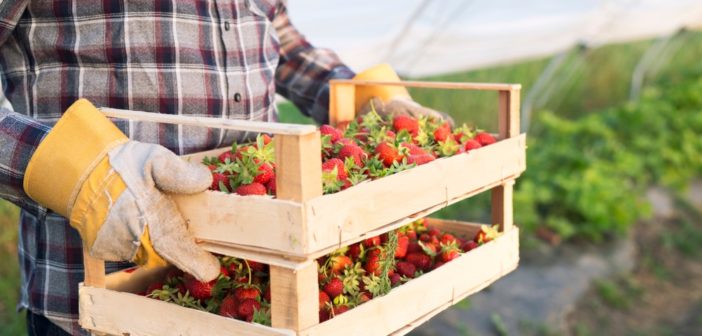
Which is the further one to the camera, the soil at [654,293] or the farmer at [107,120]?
the soil at [654,293]

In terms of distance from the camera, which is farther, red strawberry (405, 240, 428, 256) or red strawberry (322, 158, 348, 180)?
red strawberry (405, 240, 428, 256)

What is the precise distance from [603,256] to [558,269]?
0.43 metres

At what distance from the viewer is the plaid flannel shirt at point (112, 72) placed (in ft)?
5.50

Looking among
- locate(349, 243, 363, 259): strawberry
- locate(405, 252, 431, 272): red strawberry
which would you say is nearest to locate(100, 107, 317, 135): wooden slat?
locate(349, 243, 363, 259): strawberry

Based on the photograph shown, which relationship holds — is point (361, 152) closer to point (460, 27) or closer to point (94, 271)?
point (94, 271)

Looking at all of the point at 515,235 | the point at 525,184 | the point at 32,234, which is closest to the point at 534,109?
the point at 525,184

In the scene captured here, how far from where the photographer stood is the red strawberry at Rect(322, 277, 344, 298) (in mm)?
1550

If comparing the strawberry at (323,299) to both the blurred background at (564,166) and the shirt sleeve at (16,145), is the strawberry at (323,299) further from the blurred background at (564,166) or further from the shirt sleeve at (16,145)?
the blurred background at (564,166)

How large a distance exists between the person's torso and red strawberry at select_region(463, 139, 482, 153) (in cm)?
47

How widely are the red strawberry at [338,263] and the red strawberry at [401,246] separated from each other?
0.48 feet

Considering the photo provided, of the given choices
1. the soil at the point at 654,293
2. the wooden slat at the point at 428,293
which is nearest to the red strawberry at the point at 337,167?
the wooden slat at the point at 428,293

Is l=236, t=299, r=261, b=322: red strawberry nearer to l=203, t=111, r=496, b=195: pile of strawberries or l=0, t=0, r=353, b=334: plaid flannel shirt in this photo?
l=203, t=111, r=496, b=195: pile of strawberries

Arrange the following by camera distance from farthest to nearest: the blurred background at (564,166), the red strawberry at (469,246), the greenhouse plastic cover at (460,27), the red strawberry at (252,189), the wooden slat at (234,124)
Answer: the blurred background at (564,166)
the greenhouse plastic cover at (460,27)
the red strawberry at (469,246)
the red strawberry at (252,189)
the wooden slat at (234,124)

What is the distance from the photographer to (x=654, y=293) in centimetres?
492
